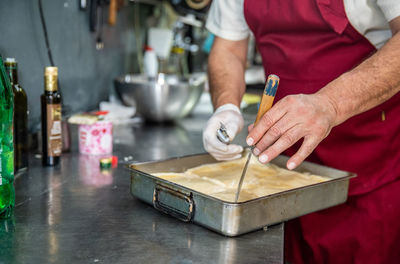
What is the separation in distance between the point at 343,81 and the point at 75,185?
754 millimetres

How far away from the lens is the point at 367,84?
1100mm

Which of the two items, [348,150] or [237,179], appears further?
[348,150]

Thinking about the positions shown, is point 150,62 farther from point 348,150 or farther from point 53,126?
point 348,150

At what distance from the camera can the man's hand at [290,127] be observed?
1000mm

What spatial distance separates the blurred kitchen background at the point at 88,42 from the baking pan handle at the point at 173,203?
2.73 ft

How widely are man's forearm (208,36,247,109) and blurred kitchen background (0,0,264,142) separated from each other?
586 mm

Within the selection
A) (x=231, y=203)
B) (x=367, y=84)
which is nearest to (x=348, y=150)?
(x=367, y=84)

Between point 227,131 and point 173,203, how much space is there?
354 millimetres

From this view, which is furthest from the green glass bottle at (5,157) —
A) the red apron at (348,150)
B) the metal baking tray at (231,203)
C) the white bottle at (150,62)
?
the white bottle at (150,62)

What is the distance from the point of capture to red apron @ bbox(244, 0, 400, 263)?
137 centimetres

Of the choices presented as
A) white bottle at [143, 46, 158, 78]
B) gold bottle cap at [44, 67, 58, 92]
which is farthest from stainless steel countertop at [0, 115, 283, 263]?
white bottle at [143, 46, 158, 78]

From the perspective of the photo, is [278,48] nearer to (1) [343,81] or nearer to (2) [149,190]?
(1) [343,81]

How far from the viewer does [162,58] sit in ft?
10.3

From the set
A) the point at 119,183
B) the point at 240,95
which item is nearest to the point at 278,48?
the point at 240,95
